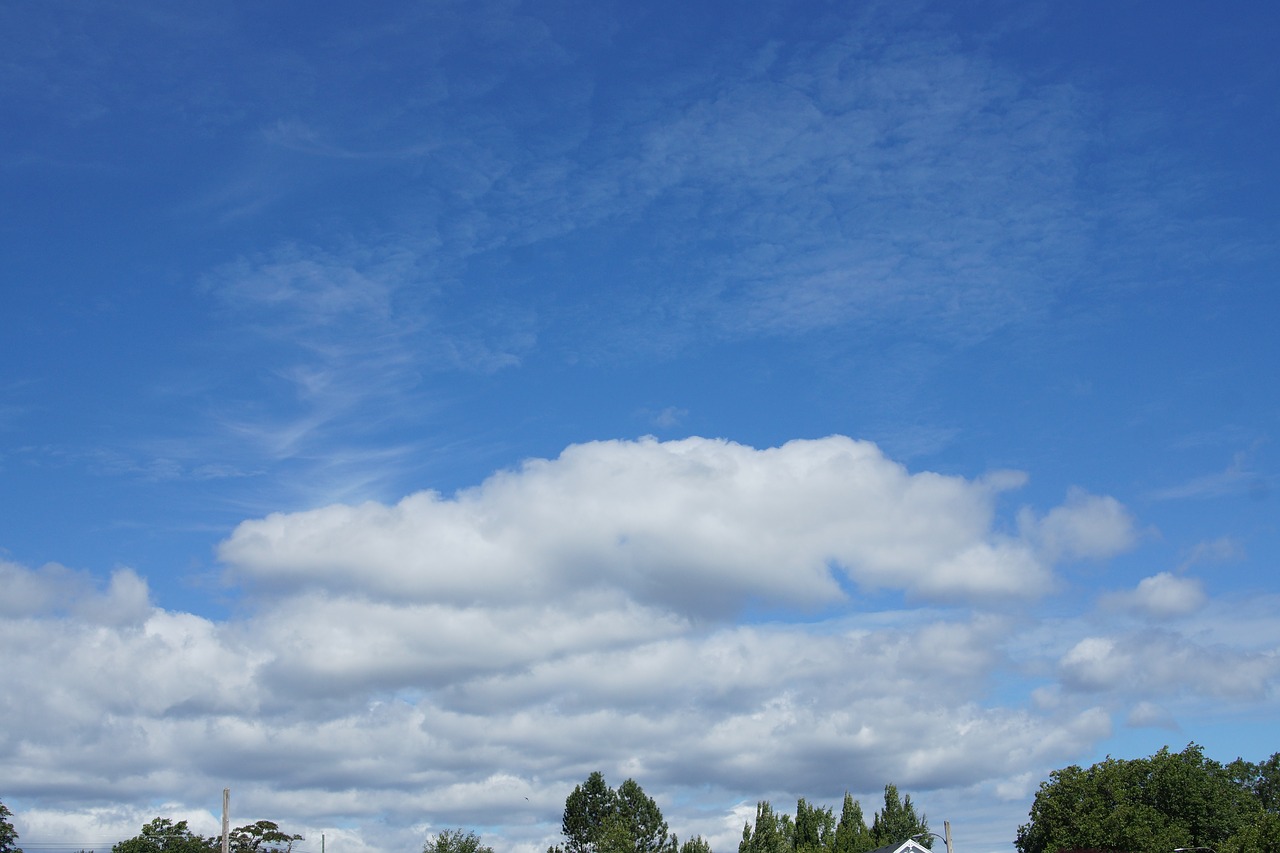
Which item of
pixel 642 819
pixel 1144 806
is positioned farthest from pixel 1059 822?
pixel 642 819

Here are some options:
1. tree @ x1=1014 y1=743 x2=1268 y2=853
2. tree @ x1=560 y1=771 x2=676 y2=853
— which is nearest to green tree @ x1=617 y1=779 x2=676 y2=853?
tree @ x1=560 y1=771 x2=676 y2=853

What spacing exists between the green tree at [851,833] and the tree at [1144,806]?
19121 millimetres

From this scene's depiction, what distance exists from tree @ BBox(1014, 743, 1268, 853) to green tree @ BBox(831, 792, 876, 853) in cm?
1912

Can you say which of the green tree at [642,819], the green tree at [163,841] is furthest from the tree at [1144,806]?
the green tree at [163,841]

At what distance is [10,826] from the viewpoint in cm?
13812

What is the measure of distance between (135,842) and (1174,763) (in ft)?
340

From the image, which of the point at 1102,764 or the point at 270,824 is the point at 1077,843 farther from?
the point at 270,824

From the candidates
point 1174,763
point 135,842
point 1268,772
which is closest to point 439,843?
point 135,842

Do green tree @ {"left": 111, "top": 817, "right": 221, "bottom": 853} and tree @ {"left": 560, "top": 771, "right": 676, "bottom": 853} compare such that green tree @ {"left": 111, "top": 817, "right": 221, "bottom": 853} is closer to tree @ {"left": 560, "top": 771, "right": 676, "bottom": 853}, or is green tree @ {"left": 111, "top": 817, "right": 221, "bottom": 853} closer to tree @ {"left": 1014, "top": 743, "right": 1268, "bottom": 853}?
tree @ {"left": 560, "top": 771, "right": 676, "bottom": 853}

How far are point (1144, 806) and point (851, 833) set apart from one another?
3278cm

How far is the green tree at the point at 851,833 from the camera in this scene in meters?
120

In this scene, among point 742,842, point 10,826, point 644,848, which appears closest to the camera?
point 742,842

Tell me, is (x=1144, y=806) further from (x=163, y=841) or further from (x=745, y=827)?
(x=163, y=841)

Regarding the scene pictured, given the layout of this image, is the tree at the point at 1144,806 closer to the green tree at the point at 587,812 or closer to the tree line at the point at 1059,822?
the tree line at the point at 1059,822
